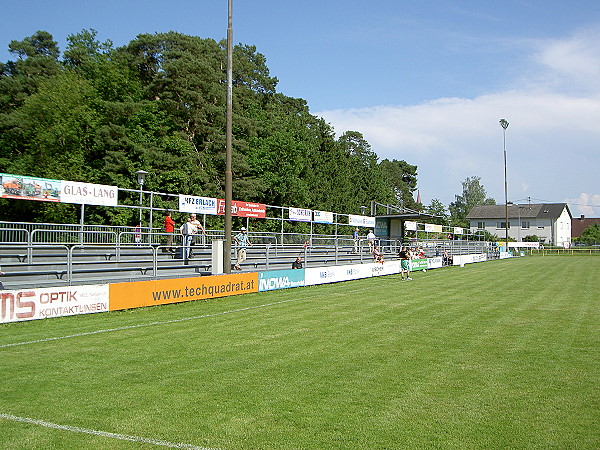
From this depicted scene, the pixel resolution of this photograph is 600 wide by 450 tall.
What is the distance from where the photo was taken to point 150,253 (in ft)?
63.0

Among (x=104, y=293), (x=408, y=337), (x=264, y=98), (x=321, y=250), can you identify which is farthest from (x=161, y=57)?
(x=408, y=337)

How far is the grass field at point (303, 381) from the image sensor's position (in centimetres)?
557

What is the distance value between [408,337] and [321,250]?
56.2 feet

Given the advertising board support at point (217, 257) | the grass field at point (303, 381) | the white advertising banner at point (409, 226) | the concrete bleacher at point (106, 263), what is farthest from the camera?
the white advertising banner at point (409, 226)

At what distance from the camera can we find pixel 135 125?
46.5 metres

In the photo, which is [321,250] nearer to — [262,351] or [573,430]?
[262,351]

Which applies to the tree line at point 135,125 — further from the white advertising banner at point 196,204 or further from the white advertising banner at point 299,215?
the white advertising banner at point 196,204

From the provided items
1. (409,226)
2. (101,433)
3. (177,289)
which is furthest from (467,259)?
(101,433)

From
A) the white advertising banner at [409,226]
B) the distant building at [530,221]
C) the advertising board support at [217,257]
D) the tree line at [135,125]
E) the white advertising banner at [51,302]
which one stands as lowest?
the white advertising banner at [51,302]

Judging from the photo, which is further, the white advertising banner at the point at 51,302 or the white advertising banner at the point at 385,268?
the white advertising banner at the point at 385,268

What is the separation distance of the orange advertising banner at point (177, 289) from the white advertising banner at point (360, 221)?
13.0 meters

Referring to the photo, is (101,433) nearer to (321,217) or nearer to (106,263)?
(106,263)

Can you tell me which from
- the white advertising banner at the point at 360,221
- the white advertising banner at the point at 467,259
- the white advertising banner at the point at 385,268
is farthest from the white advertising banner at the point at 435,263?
the white advertising banner at the point at 360,221

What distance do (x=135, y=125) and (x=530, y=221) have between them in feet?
316
